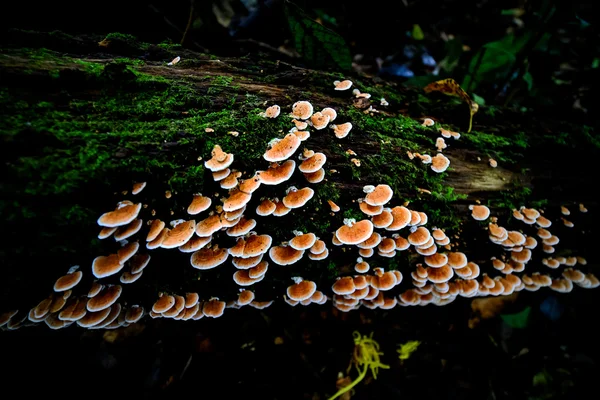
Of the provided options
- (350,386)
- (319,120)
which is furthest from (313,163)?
(350,386)

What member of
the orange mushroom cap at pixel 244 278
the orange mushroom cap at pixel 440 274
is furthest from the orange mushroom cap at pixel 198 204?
the orange mushroom cap at pixel 440 274

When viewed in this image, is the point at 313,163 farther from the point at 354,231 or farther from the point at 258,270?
the point at 258,270

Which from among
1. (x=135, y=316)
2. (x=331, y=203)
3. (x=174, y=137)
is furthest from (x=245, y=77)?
(x=135, y=316)

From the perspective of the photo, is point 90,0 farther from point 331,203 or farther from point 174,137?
point 331,203

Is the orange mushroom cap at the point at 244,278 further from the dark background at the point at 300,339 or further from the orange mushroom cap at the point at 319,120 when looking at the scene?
the dark background at the point at 300,339

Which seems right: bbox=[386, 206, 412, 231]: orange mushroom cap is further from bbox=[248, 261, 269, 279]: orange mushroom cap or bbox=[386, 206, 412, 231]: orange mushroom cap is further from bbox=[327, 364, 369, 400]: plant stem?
bbox=[327, 364, 369, 400]: plant stem

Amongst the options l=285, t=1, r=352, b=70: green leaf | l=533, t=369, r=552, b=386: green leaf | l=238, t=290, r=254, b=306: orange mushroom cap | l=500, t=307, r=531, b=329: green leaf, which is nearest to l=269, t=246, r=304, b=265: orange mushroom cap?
l=238, t=290, r=254, b=306: orange mushroom cap
